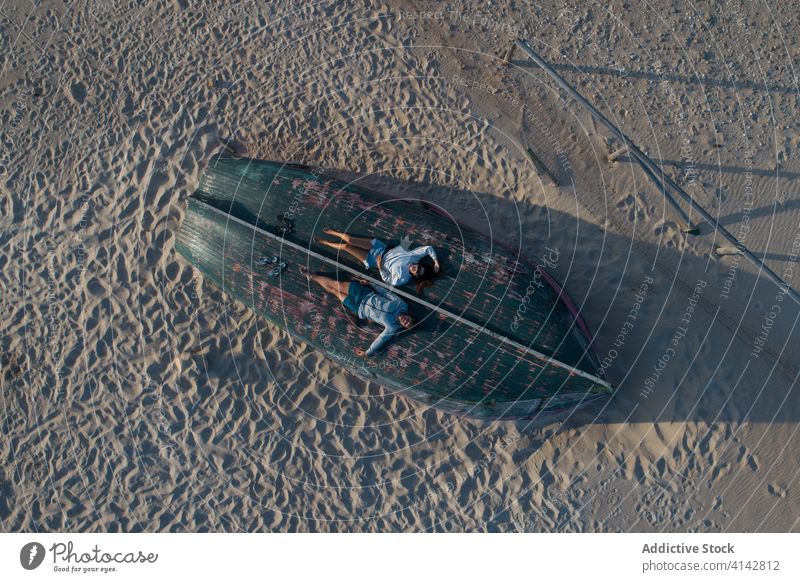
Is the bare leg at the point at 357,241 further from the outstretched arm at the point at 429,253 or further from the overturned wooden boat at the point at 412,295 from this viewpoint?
the outstretched arm at the point at 429,253

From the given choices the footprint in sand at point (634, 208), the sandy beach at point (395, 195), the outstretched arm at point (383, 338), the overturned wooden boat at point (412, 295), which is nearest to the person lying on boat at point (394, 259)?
the overturned wooden boat at point (412, 295)

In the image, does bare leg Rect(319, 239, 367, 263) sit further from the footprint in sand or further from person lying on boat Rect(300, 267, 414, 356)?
the footprint in sand

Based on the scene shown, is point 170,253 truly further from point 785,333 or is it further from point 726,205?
point 785,333

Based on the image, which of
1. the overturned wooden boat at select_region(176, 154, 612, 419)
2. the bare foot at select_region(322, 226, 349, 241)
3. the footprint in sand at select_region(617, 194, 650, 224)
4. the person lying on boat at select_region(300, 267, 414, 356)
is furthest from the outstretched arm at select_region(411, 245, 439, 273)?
the footprint in sand at select_region(617, 194, 650, 224)

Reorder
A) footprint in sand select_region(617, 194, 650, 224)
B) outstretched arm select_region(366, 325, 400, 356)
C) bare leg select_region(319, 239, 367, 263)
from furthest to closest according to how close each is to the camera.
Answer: footprint in sand select_region(617, 194, 650, 224), bare leg select_region(319, 239, 367, 263), outstretched arm select_region(366, 325, 400, 356)

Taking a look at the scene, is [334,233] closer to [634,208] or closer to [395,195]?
[395,195]
